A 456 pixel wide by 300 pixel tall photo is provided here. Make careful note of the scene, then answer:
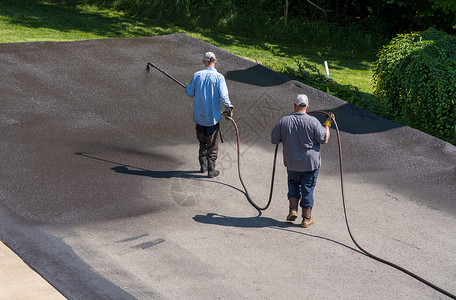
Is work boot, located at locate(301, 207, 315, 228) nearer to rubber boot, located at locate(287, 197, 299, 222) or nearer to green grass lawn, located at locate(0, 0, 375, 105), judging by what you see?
rubber boot, located at locate(287, 197, 299, 222)

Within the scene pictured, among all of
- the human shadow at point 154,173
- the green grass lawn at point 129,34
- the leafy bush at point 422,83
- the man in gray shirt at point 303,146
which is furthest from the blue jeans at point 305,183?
the green grass lawn at point 129,34

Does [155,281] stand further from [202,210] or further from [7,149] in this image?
[7,149]

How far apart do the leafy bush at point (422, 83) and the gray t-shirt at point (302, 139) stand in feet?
14.8

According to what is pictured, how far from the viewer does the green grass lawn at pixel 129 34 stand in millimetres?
15953

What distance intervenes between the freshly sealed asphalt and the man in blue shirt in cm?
41

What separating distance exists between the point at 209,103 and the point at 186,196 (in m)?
1.50

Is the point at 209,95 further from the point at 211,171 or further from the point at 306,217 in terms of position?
the point at 306,217

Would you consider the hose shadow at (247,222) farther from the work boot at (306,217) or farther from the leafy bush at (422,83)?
the leafy bush at (422,83)

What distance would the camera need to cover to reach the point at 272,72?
44.7ft

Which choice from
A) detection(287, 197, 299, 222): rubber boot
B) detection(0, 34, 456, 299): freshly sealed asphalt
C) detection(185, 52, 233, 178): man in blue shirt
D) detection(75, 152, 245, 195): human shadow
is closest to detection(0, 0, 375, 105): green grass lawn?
detection(0, 34, 456, 299): freshly sealed asphalt

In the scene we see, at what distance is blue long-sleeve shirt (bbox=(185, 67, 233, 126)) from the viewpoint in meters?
8.88

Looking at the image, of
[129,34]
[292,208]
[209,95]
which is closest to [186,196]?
[292,208]

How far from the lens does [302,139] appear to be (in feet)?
24.3

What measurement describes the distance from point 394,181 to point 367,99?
359 cm
